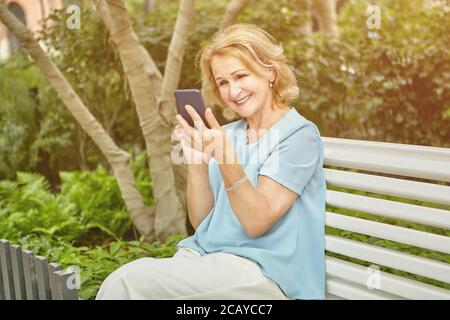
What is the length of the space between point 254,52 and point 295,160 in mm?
435

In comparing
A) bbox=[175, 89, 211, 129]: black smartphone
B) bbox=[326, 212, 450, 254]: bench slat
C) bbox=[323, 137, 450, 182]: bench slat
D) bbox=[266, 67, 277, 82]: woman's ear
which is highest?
bbox=[266, 67, 277, 82]: woman's ear

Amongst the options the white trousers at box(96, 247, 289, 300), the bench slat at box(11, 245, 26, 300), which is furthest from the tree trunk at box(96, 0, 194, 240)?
the white trousers at box(96, 247, 289, 300)

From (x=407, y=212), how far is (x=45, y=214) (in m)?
3.29

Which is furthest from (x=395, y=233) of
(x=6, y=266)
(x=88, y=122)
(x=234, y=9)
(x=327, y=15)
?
(x=327, y=15)

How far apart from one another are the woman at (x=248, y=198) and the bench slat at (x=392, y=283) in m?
0.06

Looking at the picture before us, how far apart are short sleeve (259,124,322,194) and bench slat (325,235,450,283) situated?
0.29 metres

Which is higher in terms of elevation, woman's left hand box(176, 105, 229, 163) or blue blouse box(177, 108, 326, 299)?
woman's left hand box(176, 105, 229, 163)

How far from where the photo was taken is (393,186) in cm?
218

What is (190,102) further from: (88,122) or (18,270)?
(88,122)

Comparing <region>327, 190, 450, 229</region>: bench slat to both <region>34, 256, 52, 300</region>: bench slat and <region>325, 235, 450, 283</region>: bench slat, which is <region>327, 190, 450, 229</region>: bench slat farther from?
<region>34, 256, 52, 300</region>: bench slat

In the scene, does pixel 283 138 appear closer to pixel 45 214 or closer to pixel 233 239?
pixel 233 239

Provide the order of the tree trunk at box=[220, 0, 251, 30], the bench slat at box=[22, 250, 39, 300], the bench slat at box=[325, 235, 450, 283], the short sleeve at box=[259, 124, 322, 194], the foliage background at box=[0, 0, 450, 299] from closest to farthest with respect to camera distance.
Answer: the bench slat at box=[325, 235, 450, 283], the short sleeve at box=[259, 124, 322, 194], the bench slat at box=[22, 250, 39, 300], the tree trunk at box=[220, 0, 251, 30], the foliage background at box=[0, 0, 450, 299]

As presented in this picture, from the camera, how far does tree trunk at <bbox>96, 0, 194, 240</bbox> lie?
13.6 feet
